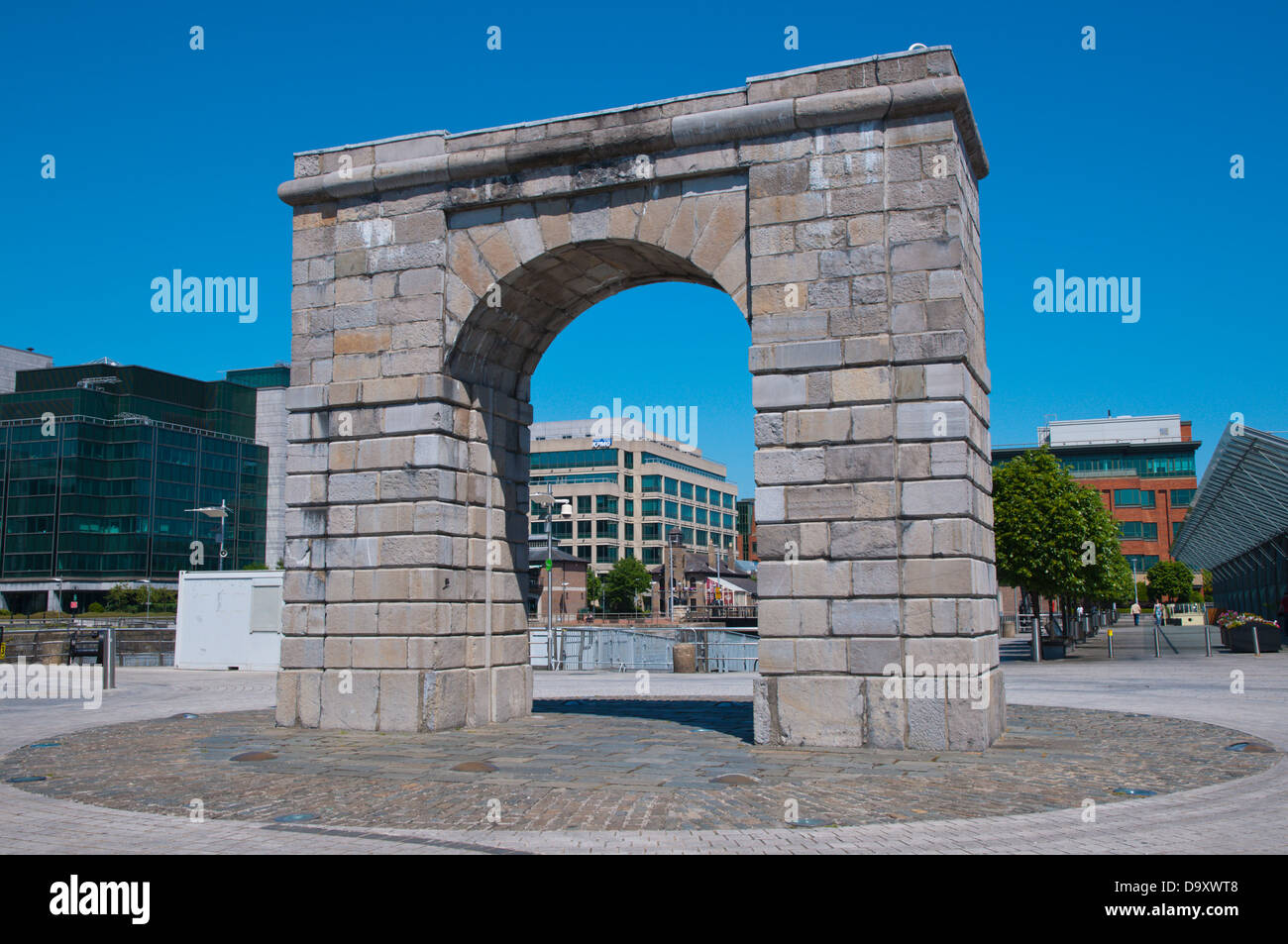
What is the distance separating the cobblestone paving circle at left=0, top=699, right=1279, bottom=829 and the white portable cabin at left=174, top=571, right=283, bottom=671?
15.5 m

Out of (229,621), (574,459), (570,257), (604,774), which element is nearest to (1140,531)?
(574,459)

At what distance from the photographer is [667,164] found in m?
13.7

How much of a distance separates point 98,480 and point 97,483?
29cm

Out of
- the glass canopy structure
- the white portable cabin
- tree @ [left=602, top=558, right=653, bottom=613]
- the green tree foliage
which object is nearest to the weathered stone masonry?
the white portable cabin

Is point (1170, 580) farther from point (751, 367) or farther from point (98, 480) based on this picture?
point (98, 480)

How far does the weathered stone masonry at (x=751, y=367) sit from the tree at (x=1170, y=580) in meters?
79.1

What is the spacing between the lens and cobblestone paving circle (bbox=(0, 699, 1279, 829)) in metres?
8.58

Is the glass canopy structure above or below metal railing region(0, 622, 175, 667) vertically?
above

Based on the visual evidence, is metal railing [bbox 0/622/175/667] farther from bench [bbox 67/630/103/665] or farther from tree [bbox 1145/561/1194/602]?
tree [bbox 1145/561/1194/602]

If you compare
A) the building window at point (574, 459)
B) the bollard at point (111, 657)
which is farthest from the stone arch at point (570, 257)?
the building window at point (574, 459)
